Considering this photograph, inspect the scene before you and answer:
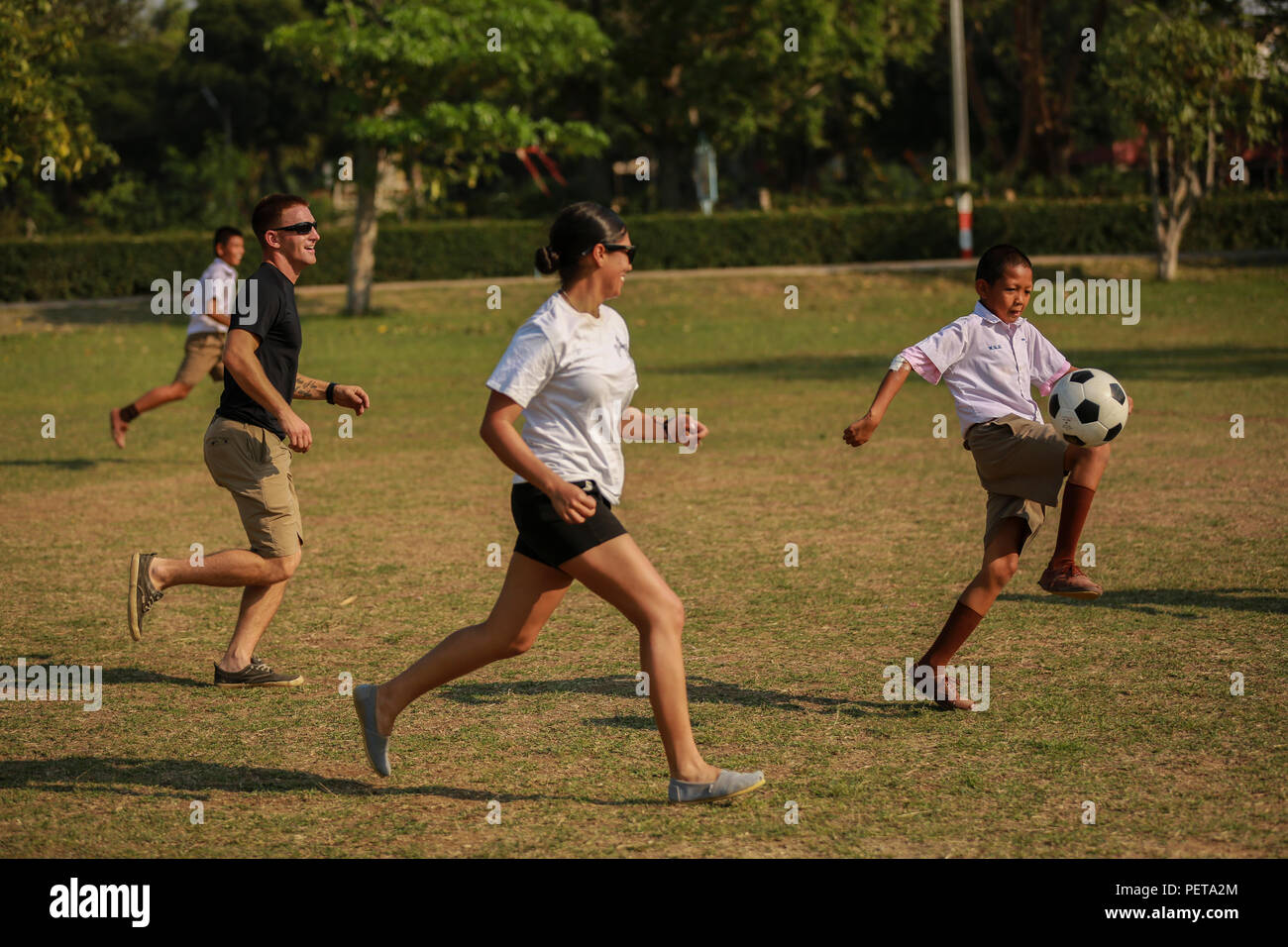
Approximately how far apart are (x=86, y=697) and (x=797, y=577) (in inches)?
154

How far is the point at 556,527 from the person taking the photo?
4574 mm

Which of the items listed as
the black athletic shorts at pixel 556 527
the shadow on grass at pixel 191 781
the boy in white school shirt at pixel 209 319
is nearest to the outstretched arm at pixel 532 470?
the black athletic shorts at pixel 556 527

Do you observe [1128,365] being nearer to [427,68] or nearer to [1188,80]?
[1188,80]

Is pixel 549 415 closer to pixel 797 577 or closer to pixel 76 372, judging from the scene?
pixel 797 577

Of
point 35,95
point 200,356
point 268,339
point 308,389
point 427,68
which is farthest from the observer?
point 427,68


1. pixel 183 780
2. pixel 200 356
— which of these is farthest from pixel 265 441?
pixel 200 356

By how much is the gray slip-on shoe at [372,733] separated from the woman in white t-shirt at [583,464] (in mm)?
480

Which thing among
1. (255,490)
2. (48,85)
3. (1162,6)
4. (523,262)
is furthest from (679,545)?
(1162,6)

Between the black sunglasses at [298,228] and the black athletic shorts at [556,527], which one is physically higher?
the black sunglasses at [298,228]

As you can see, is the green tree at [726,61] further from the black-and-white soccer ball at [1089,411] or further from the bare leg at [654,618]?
Result: the bare leg at [654,618]

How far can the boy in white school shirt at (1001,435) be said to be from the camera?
5754mm

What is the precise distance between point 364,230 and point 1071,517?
26.1 metres

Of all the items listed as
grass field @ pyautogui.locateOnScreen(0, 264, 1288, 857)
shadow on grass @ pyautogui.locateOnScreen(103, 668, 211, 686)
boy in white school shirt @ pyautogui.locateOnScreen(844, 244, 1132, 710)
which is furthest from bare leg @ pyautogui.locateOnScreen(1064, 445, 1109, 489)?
shadow on grass @ pyautogui.locateOnScreen(103, 668, 211, 686)

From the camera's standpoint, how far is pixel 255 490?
622 centimetres
